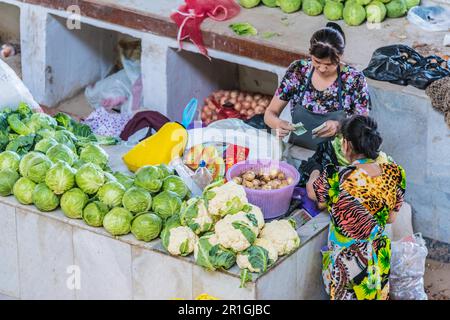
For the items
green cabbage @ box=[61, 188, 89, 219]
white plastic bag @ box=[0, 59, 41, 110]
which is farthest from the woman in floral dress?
white plastic bag @ box=[0, 59, 41, 110]

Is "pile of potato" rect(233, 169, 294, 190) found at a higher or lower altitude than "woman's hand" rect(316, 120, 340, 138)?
lower

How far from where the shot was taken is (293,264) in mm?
6246

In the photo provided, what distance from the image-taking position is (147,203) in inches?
253

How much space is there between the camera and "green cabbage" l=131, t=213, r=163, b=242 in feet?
20.5

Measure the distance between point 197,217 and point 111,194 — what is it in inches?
23.8

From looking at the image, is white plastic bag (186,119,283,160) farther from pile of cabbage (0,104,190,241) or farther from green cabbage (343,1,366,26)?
green cabbage (343,1,366,26)

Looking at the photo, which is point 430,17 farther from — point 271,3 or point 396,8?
point 271,3

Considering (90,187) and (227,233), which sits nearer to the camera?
(227,233)

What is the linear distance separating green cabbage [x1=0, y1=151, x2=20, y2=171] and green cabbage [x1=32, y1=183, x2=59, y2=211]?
311 mm

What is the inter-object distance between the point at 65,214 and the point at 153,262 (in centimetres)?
67

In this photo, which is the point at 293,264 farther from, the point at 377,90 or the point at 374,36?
the point at 374,36

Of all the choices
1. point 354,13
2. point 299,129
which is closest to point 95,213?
point 299,129

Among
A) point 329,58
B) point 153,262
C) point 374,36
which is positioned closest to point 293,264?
point 153,262

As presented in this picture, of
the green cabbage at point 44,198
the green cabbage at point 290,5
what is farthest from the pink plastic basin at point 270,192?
the green cabbage at point 290,5
